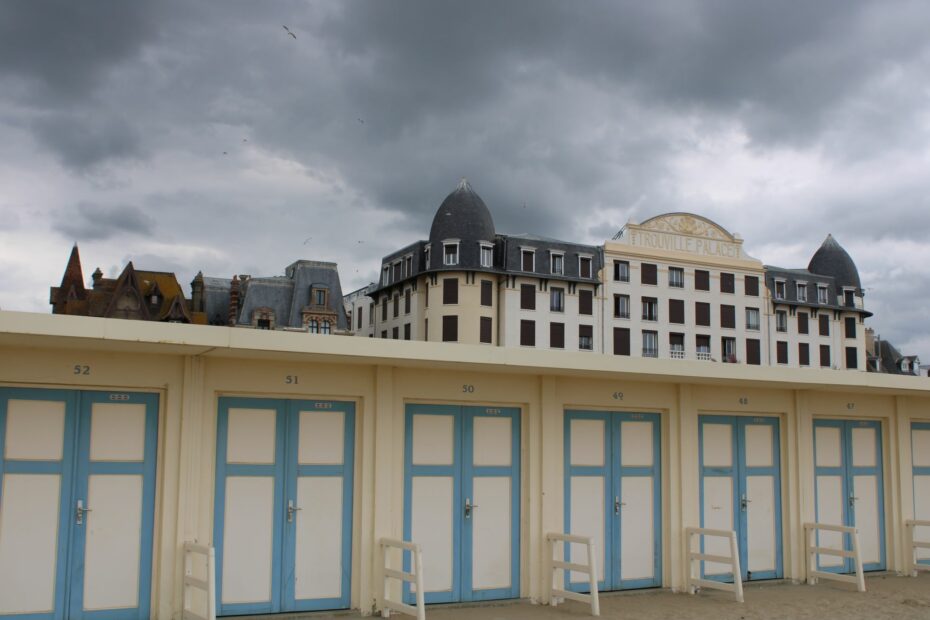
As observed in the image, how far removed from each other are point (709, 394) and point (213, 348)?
6722 millimetres

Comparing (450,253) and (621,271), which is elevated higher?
(450,253)

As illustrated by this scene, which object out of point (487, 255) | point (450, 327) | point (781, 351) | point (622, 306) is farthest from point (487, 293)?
point (781, 351)

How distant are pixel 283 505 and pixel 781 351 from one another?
61315 millimetres

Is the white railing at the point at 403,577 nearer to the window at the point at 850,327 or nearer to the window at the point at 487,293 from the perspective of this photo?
the window at the point at 487,293

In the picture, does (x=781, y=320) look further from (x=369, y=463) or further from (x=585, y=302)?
(x=369, y=463)

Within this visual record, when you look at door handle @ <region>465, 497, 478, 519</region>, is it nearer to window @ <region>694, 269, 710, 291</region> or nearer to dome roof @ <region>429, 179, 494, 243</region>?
dome roof @ <region>429, 179, 494, 243</region>

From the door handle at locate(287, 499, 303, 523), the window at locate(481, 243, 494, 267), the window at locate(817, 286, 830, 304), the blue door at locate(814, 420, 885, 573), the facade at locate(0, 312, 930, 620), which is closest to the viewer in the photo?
the facade at locate(0, 312, 930, 620)

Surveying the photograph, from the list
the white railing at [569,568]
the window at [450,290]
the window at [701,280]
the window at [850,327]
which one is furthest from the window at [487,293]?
the white railing at [569,568]

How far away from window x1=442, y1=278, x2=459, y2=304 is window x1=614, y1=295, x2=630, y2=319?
429 inches

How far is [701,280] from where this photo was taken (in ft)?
206

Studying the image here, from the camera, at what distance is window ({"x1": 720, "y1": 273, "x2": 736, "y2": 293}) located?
63.6 metres

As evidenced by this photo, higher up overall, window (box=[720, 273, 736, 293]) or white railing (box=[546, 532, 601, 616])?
window (box=[720, 273, 736, 293])

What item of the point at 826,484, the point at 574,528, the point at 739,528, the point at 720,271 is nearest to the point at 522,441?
the point at 574,528

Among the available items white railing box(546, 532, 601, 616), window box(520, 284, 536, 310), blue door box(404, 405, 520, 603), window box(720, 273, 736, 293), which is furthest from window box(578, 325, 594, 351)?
blue door box(404, 405, 520, 603)
